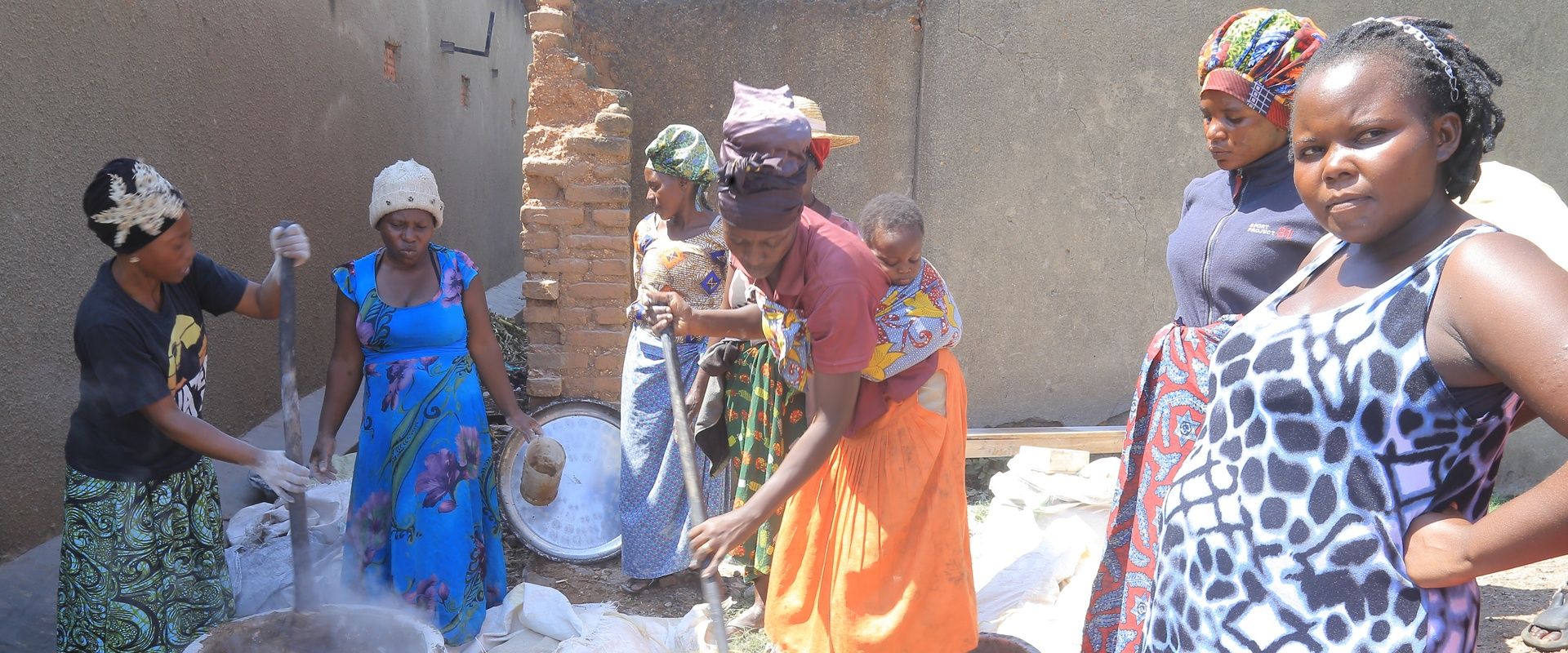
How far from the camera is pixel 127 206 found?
2.50 meters

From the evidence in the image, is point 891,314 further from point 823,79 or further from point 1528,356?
point 823,79

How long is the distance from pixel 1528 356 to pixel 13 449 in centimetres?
438

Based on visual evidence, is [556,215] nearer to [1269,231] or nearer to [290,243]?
[290,243]

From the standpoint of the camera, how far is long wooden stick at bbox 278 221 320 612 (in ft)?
→ 7.89

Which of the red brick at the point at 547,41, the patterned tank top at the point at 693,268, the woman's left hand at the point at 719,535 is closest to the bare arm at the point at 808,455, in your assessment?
the woman's left hand at the point at 719,535

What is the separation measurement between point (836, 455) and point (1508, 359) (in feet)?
5.05

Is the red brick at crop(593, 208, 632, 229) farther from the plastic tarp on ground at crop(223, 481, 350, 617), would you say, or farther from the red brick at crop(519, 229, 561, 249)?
the plastic tarp on ground at crop(223, 481, 350, 617)

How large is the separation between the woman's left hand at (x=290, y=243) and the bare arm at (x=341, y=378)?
1.90 feet

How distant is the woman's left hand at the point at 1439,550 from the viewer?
1194 millimetres

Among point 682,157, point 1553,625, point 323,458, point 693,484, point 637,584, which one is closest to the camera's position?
point 693,484

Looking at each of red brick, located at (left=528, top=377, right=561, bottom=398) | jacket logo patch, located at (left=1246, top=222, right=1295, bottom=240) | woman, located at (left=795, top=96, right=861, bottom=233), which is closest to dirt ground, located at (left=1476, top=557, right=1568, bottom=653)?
jacket logo patch, located at (left=1246, top=222, right=1295, bottom=240)

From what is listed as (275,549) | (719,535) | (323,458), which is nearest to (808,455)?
(719,535)

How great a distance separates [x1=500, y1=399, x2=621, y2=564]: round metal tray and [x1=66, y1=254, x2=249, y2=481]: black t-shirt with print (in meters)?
1.56

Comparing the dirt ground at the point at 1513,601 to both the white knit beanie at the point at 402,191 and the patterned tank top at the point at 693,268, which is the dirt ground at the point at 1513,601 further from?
the white knit beanie at the point at 402,191
